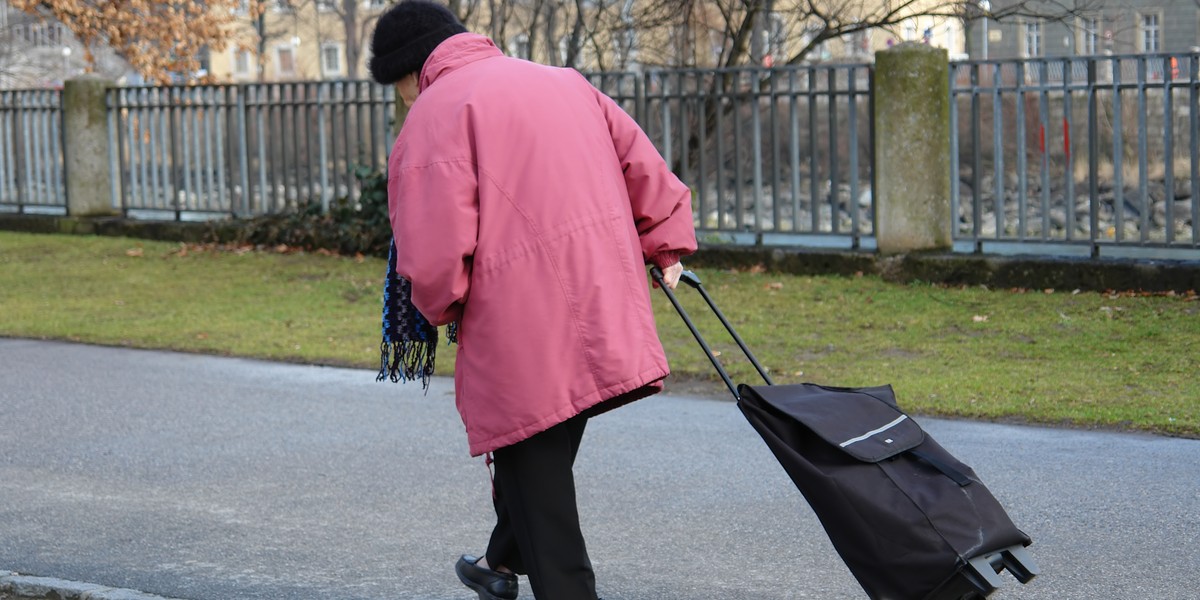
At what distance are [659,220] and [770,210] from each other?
906 centimetres

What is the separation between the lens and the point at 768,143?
12844mm

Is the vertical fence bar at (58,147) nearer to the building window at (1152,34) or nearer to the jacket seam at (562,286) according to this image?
the jacket seam at (562,286)

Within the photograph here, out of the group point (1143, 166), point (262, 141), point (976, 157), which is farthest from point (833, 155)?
point (262, 141)

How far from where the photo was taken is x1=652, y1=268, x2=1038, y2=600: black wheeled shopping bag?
11.2ft

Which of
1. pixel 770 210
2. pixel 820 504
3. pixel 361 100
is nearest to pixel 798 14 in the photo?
pixel 770 210

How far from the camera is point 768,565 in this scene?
4.89 metres

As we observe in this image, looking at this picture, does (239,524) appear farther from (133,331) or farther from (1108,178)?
(1108,178)

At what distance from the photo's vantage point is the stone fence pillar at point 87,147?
1725cm

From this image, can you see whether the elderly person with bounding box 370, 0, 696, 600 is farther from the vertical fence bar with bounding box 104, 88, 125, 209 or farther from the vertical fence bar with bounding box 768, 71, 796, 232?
the vertical fence bar with bounding box 104, 88, 125, 209

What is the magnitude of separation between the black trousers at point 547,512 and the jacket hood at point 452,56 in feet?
3.05

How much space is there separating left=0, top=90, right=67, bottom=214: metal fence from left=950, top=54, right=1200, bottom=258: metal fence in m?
11.0

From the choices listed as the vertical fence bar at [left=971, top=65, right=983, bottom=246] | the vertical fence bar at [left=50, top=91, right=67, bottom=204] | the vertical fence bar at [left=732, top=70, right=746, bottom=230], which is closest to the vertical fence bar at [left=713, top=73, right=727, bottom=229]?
the vertical fence bar at [left=732, top=70, right=746, bottom=230]

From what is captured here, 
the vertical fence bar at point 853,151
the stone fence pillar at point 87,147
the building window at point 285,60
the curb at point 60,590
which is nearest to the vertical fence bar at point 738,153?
the vertical fence bar at point 853,151

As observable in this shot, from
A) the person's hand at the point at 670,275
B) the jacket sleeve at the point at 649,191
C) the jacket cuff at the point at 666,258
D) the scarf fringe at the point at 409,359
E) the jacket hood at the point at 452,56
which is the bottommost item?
the scarf fringe at the point at 409,359
